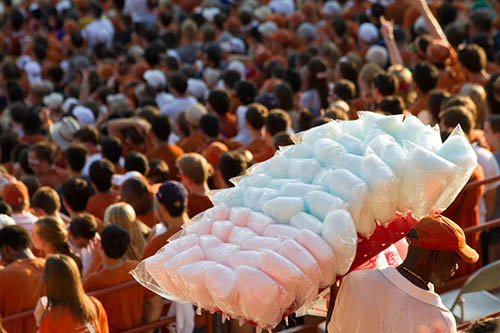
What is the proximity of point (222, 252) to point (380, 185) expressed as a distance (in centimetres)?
65

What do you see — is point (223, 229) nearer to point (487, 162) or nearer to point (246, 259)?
point (246, 259)

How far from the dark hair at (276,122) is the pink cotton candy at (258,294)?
4709 millimetres

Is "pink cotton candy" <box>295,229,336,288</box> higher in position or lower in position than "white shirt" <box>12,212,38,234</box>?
higher

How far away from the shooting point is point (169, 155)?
822 cm

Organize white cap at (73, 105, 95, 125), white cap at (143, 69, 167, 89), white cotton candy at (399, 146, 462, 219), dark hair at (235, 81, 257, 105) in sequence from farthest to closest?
white cap at (143, 69, 167, 89) < white cap at (73, 105, 95, 125) < dark hair at (235, 81, 257, 105) < white cotton candy at (399, 146, 462, 219)

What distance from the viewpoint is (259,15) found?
1467cm

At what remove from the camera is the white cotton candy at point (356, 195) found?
3057mm

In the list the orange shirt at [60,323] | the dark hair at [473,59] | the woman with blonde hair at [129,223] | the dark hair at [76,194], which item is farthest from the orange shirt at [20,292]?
the dark hair at [473,59]

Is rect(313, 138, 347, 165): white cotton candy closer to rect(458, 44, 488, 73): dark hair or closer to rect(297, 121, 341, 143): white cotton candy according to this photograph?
rect(297, 121, 341, 143): white cotton candy

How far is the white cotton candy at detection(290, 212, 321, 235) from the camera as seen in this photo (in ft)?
9.90

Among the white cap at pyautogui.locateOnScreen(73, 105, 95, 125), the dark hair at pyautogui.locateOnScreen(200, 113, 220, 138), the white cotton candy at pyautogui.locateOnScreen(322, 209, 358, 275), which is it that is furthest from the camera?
the white cap at pyautogui.locateOnScreen(73, 105, 95, 125)

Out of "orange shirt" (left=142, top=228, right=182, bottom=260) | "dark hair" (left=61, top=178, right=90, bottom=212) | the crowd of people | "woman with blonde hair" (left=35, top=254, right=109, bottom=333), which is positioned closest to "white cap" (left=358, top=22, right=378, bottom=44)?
the crowd of people

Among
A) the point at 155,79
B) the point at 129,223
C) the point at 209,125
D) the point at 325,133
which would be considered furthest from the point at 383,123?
the point at 155,79

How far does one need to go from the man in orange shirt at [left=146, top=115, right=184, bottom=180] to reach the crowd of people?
17mm
